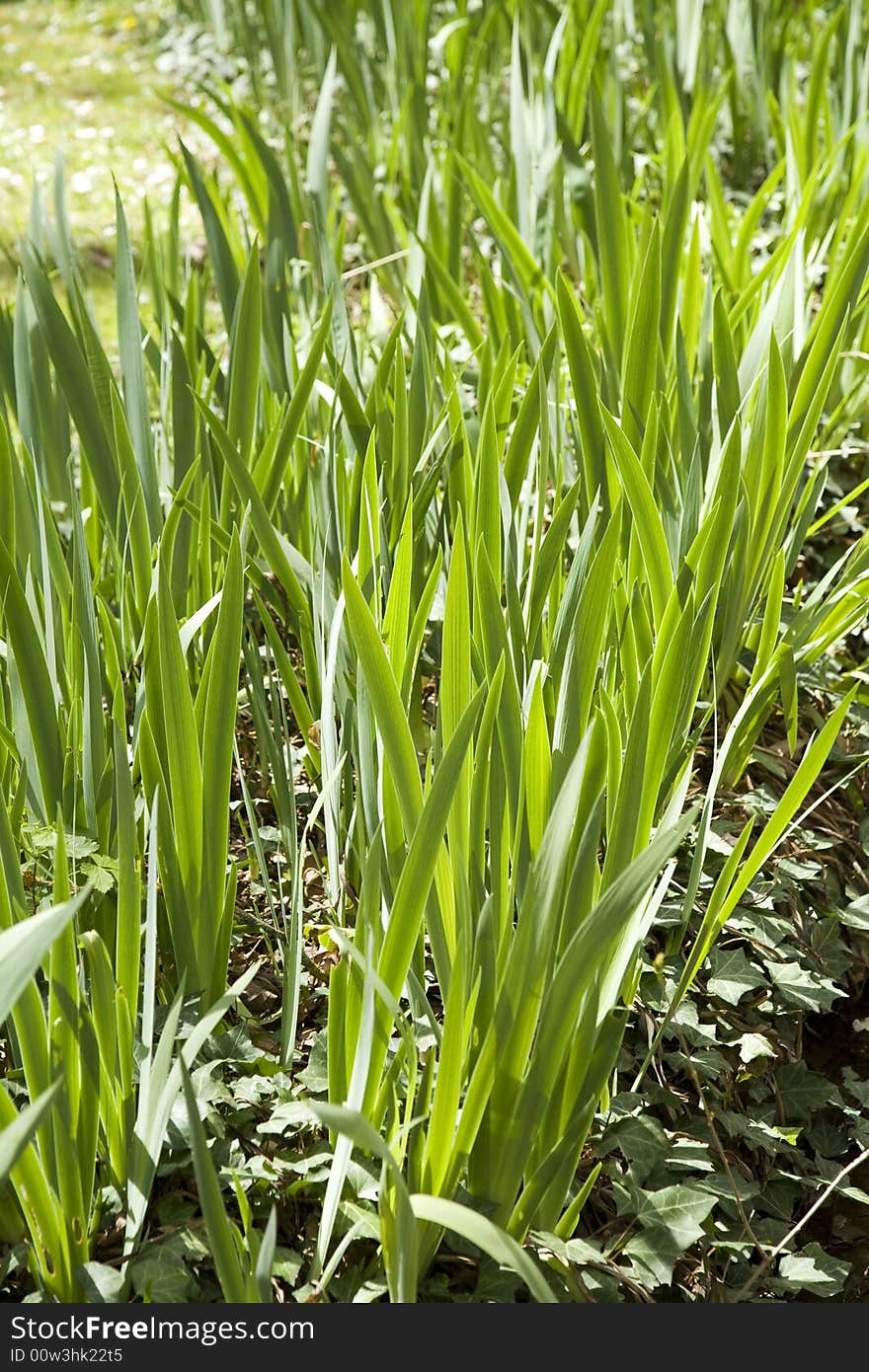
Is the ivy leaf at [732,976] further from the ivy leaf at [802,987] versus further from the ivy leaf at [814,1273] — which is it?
the ivy leaf at [814,1273]

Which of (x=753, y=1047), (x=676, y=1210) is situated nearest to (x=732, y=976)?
(x=753, y=1047)

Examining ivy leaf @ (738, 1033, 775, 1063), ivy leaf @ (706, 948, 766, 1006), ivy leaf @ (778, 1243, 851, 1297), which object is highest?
ivy leaf @ (706, 948, 766, 1006)

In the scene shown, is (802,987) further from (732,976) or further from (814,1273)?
(814,1273)

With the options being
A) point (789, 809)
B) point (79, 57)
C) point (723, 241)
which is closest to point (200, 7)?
point (79, 57)

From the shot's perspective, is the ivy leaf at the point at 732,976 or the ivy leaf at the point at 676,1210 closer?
the ivy leaf at the point at 676,1210

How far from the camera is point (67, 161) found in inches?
141

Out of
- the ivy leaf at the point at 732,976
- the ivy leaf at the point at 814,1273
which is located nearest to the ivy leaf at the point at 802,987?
the ivy leaf at the point at 732,976

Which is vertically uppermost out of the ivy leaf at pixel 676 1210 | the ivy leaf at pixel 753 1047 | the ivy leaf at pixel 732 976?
the ivy leaf at pixel 732 976

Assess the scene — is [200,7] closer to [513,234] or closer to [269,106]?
[269,106]

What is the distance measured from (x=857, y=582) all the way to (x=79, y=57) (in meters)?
4.50

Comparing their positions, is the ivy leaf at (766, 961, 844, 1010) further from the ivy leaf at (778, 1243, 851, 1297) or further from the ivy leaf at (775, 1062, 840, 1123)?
the ivy leaf at (778, 1243, 851, 1297)

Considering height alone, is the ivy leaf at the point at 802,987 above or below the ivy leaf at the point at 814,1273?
above

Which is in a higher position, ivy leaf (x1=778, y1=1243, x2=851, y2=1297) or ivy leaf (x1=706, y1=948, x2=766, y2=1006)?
ivy leaf (x1=706, y1=948, x2=766, y2=1006)

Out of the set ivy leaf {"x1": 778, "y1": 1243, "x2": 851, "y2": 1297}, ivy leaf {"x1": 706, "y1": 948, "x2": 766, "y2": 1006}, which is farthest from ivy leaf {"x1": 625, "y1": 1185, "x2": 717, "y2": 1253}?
ivy leaf {"x1": 706, "y1": 948, "x2": 766, "y2": 1006}
